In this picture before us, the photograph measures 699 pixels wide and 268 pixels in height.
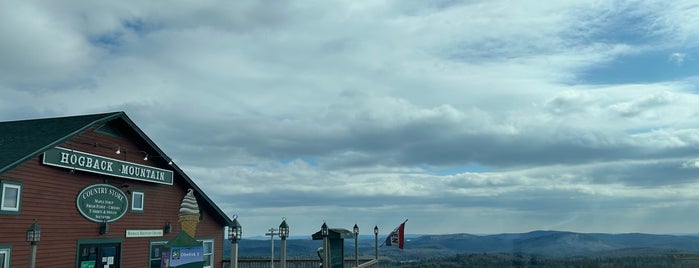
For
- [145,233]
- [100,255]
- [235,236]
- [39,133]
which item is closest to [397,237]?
[235,236]

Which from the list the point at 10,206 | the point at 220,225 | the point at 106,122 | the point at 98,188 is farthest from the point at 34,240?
the point at 220,225

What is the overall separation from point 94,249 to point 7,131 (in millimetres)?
5241

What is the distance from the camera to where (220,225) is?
29344 millimetres

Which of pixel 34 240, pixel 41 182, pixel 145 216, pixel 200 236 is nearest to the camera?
pixel 34 240

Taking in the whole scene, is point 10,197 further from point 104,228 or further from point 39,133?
point 104,228

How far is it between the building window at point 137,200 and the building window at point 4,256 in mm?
5949

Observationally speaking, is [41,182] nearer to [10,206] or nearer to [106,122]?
[10,206]

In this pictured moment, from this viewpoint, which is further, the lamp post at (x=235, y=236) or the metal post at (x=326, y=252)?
the metal post at (x=326, y=252)

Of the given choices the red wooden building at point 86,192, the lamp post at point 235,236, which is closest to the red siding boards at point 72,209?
the red wooden building at point 86,192

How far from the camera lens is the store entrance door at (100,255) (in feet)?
65.8

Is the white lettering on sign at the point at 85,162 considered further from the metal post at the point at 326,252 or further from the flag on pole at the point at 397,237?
the flag on pole at the point at 397,237

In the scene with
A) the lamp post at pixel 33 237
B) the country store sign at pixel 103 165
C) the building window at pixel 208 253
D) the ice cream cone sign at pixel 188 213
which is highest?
the country store sign at pixel 103 165

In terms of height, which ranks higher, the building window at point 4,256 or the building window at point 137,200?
the building window at point 137,200

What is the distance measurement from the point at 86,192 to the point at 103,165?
1075 mm
